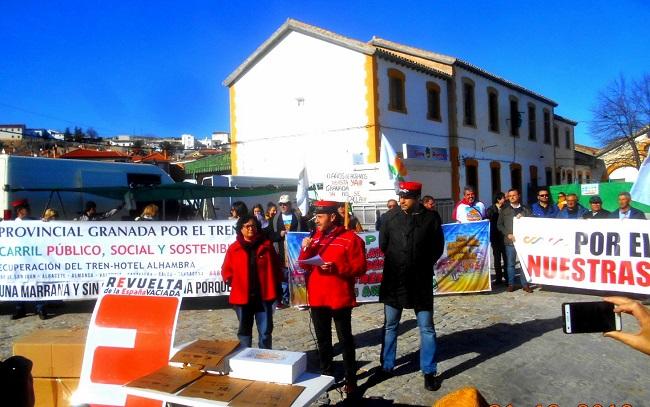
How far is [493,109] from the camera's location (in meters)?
30.0

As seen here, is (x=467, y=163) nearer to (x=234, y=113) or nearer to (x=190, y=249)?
(x=234, y=113)

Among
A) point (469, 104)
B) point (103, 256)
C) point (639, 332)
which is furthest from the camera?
point (469, 104)

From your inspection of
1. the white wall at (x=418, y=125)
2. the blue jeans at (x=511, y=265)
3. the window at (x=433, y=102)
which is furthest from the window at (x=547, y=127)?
the blue jeans at (x=511, y=265)

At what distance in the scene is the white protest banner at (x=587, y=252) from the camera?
8586 millimetres

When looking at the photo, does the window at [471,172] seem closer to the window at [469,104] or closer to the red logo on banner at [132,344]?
the window at [469,104]

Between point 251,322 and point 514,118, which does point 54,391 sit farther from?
point 514,118

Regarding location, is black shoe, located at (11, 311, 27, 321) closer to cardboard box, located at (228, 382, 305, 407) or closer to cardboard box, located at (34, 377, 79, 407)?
cardboard box, located at (34, 377, 79, 407)

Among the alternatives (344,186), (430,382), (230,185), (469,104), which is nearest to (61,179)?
(230,185)

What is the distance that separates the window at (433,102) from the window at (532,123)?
11.5 meters

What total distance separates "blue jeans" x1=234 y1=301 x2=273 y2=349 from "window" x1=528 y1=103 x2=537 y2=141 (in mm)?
31962

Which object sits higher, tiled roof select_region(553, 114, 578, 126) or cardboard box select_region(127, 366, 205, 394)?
tiled roof select_region(553, 114, 578, 126)

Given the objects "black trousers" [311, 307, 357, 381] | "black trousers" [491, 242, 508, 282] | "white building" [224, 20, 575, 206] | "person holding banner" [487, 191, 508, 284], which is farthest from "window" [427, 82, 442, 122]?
"black trousers" [311, 307, 357, 381]

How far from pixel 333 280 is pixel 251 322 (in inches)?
38.8

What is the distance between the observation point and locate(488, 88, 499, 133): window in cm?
2947
